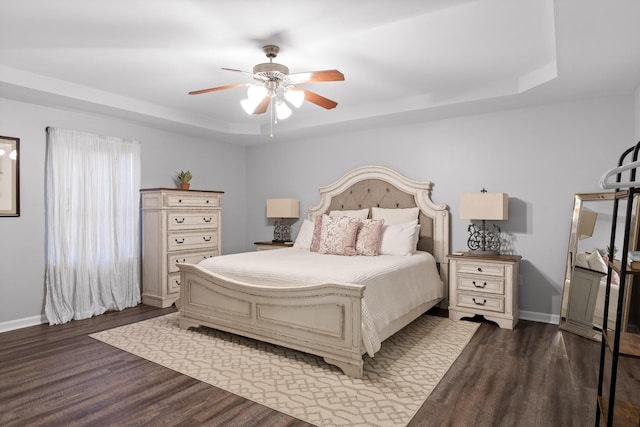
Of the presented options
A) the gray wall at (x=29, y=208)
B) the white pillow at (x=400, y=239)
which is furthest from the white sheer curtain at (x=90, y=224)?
the white pillow at (x=400, y=239)

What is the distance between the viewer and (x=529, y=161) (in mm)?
4180

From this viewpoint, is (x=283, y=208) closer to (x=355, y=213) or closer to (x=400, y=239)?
(x=355, y=213)

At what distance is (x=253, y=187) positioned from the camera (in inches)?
251

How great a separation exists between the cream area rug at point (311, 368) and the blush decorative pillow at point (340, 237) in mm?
999

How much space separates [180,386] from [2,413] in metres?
0.95

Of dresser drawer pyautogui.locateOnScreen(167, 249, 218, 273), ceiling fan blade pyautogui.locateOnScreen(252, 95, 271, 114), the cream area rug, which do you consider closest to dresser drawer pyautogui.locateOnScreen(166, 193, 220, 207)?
dresser drawer pyautogui.locateOnScreen(167, 249, 218, 273)

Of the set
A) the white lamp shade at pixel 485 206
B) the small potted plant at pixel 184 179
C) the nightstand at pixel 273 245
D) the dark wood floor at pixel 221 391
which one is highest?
the small potted plant at pixel 184 179

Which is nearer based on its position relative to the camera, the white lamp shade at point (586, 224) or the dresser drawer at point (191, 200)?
the white lamp shade at point (586, 224)

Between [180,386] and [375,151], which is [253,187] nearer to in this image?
[375,151]

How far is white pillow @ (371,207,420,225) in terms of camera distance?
4.66 m

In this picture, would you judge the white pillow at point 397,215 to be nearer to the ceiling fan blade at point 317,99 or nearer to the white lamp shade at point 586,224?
the white lamp shade at point 586,224

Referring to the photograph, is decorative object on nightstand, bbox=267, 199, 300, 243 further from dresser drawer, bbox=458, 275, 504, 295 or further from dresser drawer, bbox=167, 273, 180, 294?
dresser drawer, bbox=458, 275, 504, 295

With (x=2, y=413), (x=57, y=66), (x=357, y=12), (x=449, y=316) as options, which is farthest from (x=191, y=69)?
(x=449, y=316)

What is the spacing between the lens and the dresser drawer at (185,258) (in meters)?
4.74
